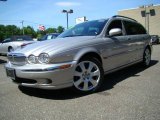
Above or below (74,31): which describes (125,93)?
below

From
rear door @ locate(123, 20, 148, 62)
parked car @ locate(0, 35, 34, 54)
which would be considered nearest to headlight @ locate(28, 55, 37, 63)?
rear door @ locate(123, 20, 148, 62)

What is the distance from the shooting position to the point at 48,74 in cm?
409

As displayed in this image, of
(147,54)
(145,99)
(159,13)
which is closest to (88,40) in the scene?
(145,99)

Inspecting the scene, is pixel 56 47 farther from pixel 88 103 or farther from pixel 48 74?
pixel 88 103

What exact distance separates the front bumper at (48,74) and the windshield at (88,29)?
1281mm

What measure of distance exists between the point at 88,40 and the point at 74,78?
89cm

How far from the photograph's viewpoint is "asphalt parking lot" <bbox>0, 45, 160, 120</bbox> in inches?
136

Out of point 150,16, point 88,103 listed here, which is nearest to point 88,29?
point 88,103

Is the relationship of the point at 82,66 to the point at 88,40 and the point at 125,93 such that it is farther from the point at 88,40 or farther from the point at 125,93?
the point at 125,93

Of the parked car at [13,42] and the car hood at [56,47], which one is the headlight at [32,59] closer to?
the car hood at [56,47]

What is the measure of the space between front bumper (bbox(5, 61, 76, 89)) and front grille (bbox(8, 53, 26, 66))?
14cm

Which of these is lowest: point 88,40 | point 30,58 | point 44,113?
point 44,113

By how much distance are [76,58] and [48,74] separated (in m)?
0.65

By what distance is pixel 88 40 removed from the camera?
191 inches
